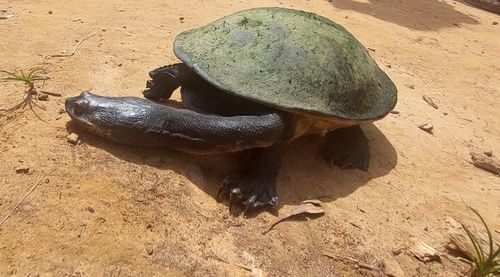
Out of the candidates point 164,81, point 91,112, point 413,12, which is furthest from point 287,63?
point 413,12

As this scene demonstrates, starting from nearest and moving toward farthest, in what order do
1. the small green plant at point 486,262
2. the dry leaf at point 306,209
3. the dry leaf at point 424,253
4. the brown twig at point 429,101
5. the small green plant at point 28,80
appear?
the small green plant at point 486,262, the dry leaf at point 424,253, the dry leaf at point 306,209, the small green plant at point 28,80, the brown twig at point 429,101

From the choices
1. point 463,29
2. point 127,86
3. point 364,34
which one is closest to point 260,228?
point 127,86

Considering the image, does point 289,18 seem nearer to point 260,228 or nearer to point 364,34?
point 260,228

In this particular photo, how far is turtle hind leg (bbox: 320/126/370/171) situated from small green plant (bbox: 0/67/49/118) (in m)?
2.49

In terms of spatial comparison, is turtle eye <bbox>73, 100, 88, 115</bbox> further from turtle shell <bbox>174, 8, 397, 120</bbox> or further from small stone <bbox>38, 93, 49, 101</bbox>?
turtle shell <bbox>174, 8, 397, 120</bbox>

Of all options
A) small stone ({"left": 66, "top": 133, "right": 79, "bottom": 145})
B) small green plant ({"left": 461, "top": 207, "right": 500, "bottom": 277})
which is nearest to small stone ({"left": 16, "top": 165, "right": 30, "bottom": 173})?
small stone ({"left": 66, "top": 133, "right": 79, "bottom": 145})

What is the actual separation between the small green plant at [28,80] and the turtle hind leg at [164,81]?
36.0 inches

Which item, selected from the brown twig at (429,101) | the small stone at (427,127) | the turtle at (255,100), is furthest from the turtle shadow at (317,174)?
the brown twig at (429,101)

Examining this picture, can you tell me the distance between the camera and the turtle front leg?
3015 mm

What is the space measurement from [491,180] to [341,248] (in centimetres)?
201

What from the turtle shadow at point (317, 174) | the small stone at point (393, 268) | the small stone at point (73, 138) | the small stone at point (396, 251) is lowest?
the small stone at point (393, 268)

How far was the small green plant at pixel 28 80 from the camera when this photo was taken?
11.5ft

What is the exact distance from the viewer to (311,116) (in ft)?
10.5

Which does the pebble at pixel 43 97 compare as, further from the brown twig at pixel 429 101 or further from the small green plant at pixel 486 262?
the brown twig at pixel 429 101
